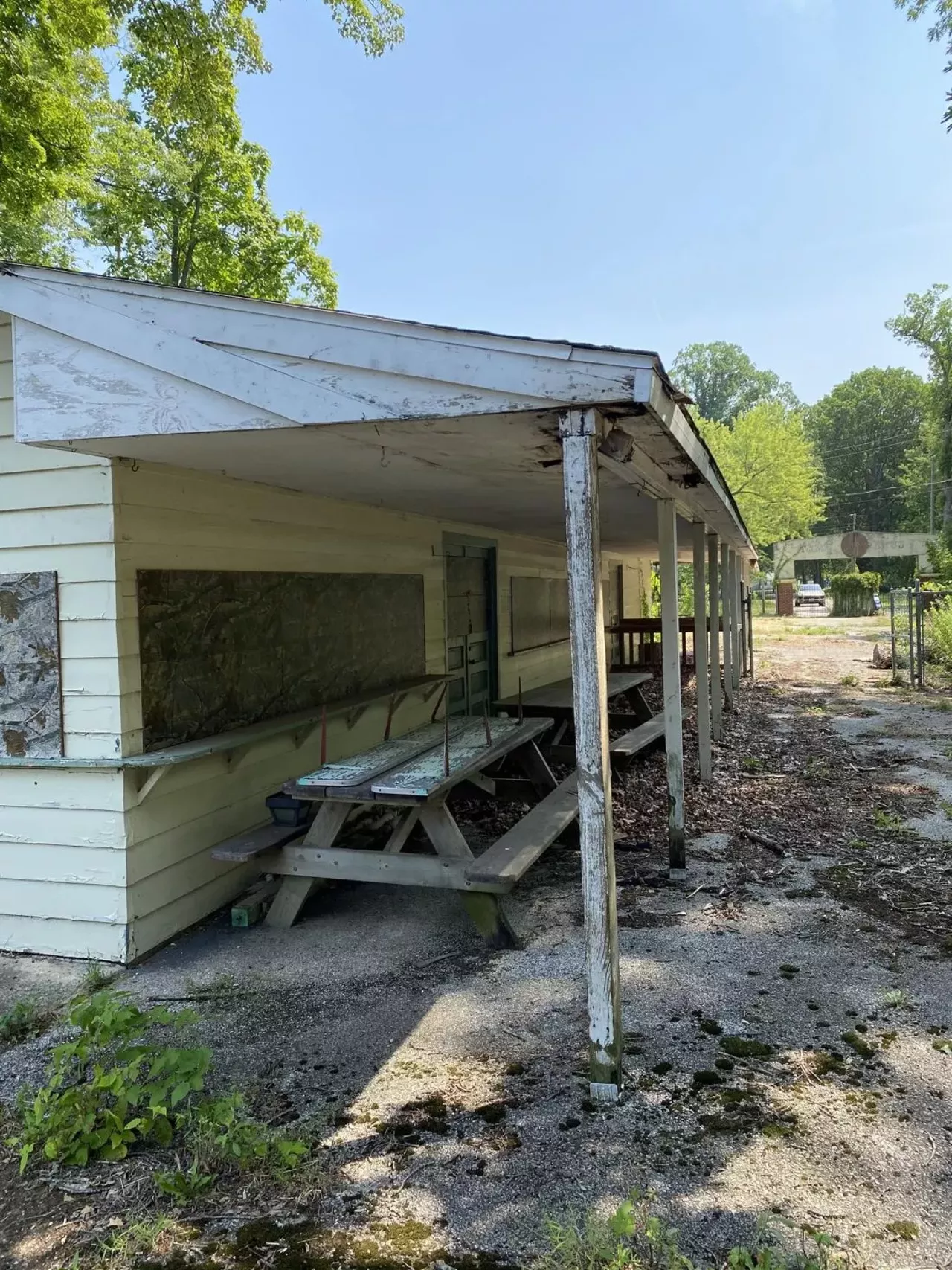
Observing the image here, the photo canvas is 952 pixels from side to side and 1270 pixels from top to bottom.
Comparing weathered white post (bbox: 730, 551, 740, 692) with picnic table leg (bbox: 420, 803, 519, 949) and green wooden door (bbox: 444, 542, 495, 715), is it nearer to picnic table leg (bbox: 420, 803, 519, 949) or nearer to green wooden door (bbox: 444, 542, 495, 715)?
green wooden door (bbox: 444, 542, 495, 715)

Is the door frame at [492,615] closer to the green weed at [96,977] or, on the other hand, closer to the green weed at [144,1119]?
the green weed at [96,977]

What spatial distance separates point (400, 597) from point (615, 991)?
4.02m

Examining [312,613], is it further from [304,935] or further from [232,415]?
[232,415]

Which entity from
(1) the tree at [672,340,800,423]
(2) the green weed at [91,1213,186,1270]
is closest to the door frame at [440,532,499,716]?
(2) the green weed at [91,1213,186,1270]

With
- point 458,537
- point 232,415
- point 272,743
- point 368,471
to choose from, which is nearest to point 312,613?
point 272,743

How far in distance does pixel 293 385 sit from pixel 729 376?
83.8m

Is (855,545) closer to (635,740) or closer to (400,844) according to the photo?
(635,740)

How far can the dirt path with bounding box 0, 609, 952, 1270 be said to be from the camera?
2086 millimetres

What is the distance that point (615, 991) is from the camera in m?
2.68

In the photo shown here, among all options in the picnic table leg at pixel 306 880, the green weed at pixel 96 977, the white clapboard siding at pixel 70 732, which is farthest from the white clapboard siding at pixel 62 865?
the picnic table leg at pixel 306 880

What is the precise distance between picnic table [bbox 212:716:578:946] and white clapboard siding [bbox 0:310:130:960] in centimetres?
54

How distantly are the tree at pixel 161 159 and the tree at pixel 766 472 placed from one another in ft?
72.8

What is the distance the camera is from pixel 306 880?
4113 millimetres

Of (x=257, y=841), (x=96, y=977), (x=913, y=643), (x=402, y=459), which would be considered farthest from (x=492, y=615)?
(x=913, y=643)
